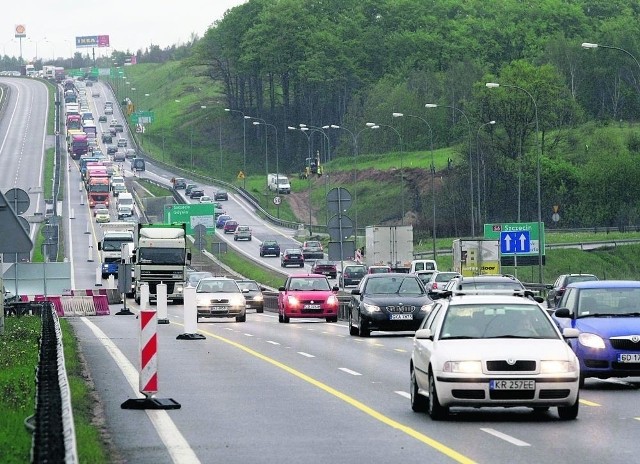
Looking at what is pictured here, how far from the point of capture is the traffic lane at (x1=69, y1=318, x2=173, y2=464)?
49.2 ft

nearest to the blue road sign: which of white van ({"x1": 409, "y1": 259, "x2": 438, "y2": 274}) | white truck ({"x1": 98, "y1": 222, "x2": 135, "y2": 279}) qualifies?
white van ({"x1": 409, "y1": 259, "x2": 438, "y2": 274})

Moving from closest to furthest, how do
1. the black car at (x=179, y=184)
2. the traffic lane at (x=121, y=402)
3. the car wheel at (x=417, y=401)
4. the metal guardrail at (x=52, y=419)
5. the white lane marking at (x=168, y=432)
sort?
the metal guardrail at (x=52, y=419) → the white lane marking at (x=168, y=432) → the traffic lane at (x=121, y=402) → the car wheel at (x=417, y=401) → the black car at (x=179, y=184)

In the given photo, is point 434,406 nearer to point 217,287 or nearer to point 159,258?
→ point 217,287

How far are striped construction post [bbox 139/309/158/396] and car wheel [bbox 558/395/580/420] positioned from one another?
4.61 meters

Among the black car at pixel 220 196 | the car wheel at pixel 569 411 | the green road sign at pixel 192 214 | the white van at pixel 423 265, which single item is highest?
the black car at pixel 220 196

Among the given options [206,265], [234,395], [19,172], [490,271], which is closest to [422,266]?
[490,271]

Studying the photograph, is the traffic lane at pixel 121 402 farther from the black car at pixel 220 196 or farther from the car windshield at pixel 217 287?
the black car at pixel 220 196

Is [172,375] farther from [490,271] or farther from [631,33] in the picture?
[631,33]

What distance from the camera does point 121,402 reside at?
2027 cm

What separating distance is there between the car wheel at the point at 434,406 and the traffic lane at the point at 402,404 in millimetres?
120

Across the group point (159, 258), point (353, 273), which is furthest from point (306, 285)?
point (353, 273)

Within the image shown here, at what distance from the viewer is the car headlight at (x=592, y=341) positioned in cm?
2219

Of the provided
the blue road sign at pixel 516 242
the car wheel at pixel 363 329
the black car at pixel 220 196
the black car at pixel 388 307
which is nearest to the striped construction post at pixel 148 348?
the black car at pixel 388 307

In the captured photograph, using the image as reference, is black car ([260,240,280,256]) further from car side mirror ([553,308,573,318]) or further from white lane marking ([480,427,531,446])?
white lane marking ([480,427,531,446])
